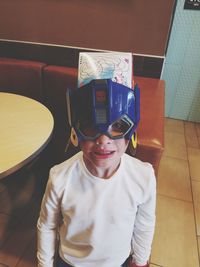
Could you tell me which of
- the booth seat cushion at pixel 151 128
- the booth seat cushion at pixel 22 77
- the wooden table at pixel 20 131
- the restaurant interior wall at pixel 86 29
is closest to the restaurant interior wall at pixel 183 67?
the restaurant interior wall at pixel 86 29

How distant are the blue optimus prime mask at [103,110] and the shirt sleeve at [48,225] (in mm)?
207

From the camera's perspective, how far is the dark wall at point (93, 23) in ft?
5.59

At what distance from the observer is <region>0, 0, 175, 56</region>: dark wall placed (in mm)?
1705

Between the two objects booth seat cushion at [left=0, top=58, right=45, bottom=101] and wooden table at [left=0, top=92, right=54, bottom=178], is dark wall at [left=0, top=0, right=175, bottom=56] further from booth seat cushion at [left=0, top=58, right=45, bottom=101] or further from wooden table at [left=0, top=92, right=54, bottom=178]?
wooden table at [left=0, top=92, right=54, bottom=178]

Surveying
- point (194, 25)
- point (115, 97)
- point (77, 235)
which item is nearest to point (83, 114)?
point (115, 97)

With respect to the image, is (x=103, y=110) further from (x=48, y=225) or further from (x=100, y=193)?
(x=48, y=225)

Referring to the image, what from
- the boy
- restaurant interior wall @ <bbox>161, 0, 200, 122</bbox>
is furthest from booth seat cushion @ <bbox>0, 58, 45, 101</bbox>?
restaurant interior wall @ <bbox>161, 0, 200, 122</bbox>

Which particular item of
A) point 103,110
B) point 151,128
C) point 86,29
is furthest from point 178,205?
point 86,29

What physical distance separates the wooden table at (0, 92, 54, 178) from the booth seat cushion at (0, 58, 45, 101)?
0.37 meters

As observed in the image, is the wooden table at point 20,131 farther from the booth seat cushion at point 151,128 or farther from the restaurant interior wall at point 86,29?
the restaurant interior wall at point 86,29

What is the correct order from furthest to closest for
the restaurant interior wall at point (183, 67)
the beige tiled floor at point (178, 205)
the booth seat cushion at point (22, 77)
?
the restaurant interior wall at point (183, 67) → the booth seat cushion at point (22, 77) → the beige tiled floor at point (178, 205)

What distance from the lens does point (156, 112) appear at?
1189 millimetres

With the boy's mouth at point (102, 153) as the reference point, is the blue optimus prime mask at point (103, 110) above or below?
above

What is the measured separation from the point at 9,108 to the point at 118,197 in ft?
3.11
